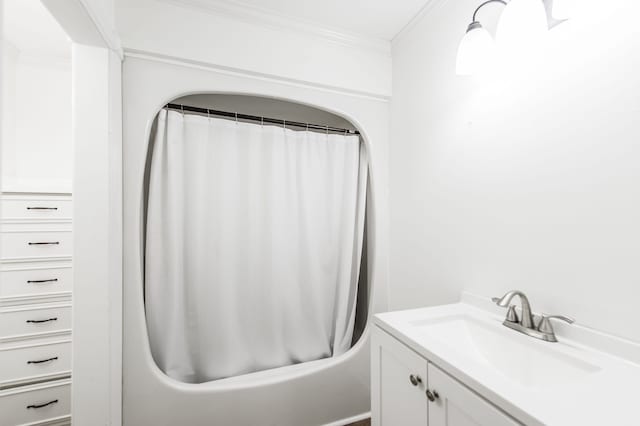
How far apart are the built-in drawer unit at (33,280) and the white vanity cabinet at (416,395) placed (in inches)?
80.6

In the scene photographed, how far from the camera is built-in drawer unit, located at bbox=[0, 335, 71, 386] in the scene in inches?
67.9

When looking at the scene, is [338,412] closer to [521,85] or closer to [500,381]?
[500,381]

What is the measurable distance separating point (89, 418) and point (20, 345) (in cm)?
94

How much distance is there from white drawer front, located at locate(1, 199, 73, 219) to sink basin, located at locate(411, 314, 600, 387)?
225 cm

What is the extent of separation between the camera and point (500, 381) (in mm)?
719

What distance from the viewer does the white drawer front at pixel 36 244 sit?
176 centimetres

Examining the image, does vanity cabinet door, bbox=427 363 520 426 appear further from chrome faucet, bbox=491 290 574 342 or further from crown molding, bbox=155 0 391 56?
crown molding, bbox=155 0 391 56

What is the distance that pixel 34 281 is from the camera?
5.90 ft

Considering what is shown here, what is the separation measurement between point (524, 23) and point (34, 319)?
9.82ft

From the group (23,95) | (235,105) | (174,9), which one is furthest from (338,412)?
(23,95)

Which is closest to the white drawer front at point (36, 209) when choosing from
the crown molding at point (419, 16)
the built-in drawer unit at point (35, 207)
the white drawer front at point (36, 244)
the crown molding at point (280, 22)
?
the built-in drawer unit at point (35, 207)

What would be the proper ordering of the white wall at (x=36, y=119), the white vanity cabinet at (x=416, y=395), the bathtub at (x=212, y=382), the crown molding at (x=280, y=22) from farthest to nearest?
the white wall at (x=36, y=119) → the crown molding at (x=280, y=22) → the bathtub at (x=212, y=382) → the white vanity cabinet at (x=416, y=395)

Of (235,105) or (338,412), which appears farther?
(235,105)

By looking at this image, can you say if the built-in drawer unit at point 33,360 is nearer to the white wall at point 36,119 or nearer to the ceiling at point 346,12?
the white wall at point 36,119
